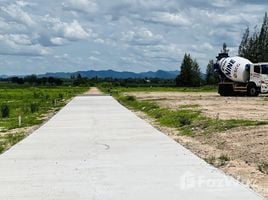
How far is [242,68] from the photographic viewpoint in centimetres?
4750

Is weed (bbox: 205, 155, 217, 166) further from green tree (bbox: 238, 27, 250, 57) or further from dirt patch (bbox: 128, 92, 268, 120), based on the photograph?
green tree (bbox: 238, 27, 250, 57)

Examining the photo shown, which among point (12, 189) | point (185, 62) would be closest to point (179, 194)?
point (12, 189)

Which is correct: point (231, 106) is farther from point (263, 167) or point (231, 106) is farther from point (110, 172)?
point (110, 172)

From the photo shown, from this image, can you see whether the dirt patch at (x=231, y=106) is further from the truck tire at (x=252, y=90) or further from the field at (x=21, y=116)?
the field at (x=21, y=116)

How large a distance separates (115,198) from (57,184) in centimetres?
152

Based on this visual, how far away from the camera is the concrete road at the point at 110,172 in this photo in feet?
26.6

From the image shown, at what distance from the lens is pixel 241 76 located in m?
47.4

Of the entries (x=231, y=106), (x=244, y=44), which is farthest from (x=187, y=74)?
(x=231, y=106)

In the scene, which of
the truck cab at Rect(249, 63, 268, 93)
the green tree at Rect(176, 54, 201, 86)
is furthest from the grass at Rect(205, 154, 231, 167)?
the green tree at Rect(176, 54, 201, 86)

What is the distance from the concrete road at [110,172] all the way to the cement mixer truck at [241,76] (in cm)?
3078

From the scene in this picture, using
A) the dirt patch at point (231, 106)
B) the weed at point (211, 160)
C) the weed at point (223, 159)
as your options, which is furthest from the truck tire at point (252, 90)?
Answer: the weed at point (211, 160)

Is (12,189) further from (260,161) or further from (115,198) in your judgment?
(260,161)

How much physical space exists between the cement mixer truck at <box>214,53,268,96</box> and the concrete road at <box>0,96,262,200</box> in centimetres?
3078

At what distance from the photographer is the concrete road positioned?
8.10 m
